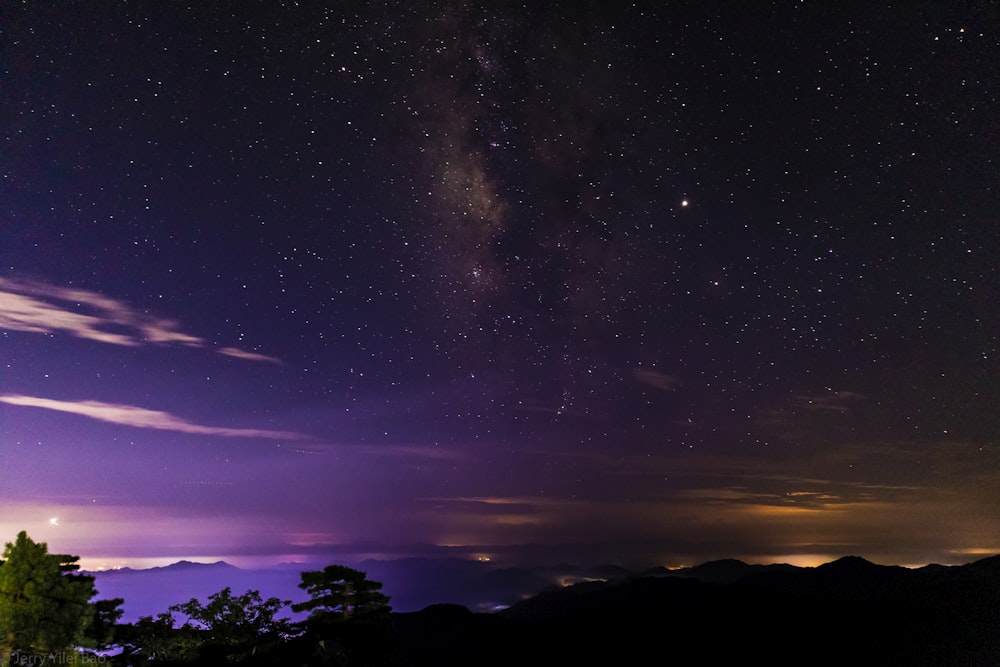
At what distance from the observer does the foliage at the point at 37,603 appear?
19188mm

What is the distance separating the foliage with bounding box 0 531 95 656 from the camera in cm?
1919

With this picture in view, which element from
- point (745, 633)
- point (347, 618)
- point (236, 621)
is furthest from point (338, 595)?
point (745, 633)

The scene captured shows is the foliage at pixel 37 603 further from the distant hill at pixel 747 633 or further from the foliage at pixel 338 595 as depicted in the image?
the distant hill at pixel 747 633

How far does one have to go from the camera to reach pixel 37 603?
768 inches

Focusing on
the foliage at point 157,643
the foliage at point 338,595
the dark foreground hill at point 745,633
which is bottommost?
the dark foreground hill at point 745,633

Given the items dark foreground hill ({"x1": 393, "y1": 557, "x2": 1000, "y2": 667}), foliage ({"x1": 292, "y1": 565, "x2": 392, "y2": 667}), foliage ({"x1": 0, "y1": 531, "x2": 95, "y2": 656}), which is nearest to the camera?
foliage ({"x1": 0, "y1": 531, "x2": 95, "y2": 656})

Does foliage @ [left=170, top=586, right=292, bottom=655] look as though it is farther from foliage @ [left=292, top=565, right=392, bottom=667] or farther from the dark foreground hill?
the dark foreground hill

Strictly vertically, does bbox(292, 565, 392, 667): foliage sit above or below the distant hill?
above

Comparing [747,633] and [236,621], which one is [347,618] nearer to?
[236,621]

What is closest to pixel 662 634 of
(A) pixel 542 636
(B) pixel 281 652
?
(A) pixel 542 636

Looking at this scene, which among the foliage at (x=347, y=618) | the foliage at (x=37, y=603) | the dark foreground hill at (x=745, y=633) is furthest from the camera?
the dark foreground hill at (x=745, y=633)

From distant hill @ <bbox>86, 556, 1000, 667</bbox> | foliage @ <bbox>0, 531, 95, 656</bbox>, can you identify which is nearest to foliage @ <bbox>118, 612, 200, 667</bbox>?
foliage @ <bbox>0, 531, 95, 656</bbox>

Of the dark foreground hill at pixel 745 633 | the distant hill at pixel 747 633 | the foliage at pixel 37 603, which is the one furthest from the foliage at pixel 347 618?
the distant hill at pixel 747 633

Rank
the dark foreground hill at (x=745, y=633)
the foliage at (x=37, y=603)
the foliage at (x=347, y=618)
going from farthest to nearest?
the dark foreground hill at (x=745, y=633) → the foliage at (x=347, y=618) → the foliage at (x=37, y=603)
